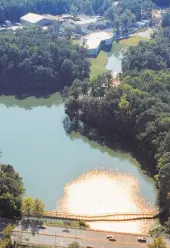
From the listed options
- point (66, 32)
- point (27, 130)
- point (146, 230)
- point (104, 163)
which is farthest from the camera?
point (66, 32)

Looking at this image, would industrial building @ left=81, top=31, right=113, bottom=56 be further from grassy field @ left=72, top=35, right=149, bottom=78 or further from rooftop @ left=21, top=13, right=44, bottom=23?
rooftop @ left=21, top=13, right=44, bottom=23

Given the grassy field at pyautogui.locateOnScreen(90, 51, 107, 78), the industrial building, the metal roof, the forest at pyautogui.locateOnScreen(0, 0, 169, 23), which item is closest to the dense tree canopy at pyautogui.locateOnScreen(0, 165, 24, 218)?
the grassy field at pyautogui.locateOnScreen(90, 51, 107, 78)

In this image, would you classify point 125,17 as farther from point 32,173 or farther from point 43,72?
point 32,173

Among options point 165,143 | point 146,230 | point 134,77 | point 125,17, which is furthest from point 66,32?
point 146,230

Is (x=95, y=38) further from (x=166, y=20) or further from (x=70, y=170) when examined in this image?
(x=70, y=170)

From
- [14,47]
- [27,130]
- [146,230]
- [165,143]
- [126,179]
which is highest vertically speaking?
[14,47]
